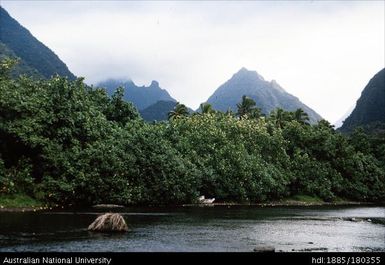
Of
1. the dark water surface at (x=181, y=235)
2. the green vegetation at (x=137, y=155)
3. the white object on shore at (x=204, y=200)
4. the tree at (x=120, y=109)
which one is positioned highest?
the tree at (x=120, y=109)

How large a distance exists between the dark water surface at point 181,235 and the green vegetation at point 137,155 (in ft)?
41.9

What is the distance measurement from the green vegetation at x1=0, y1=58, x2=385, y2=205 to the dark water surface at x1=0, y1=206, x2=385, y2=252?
12761mm

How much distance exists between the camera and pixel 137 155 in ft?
229

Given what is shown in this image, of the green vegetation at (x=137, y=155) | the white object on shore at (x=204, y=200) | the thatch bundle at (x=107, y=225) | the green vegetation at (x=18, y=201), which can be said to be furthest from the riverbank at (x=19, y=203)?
the white object on shore at (x=204, y=200)

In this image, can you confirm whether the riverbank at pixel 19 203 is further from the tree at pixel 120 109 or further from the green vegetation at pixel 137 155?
the tree at pixel 120 109

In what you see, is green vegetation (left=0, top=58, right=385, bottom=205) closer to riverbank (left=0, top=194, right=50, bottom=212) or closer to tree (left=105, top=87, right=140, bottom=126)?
tree (left=105, top=87, right=140, bottom=126)

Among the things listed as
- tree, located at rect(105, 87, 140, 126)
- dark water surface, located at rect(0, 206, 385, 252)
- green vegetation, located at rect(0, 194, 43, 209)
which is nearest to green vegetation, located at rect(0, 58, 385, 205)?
tree, located at rect(105, 87, 140, 126)

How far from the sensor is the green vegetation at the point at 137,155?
59.1m

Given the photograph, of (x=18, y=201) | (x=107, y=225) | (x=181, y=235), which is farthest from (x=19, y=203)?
(x=181, y=235)

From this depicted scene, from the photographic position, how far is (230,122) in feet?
309

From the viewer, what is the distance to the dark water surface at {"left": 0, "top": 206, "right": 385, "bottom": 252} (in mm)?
29438

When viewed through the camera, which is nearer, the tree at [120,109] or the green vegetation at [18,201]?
the green vegetation at [18,201]
